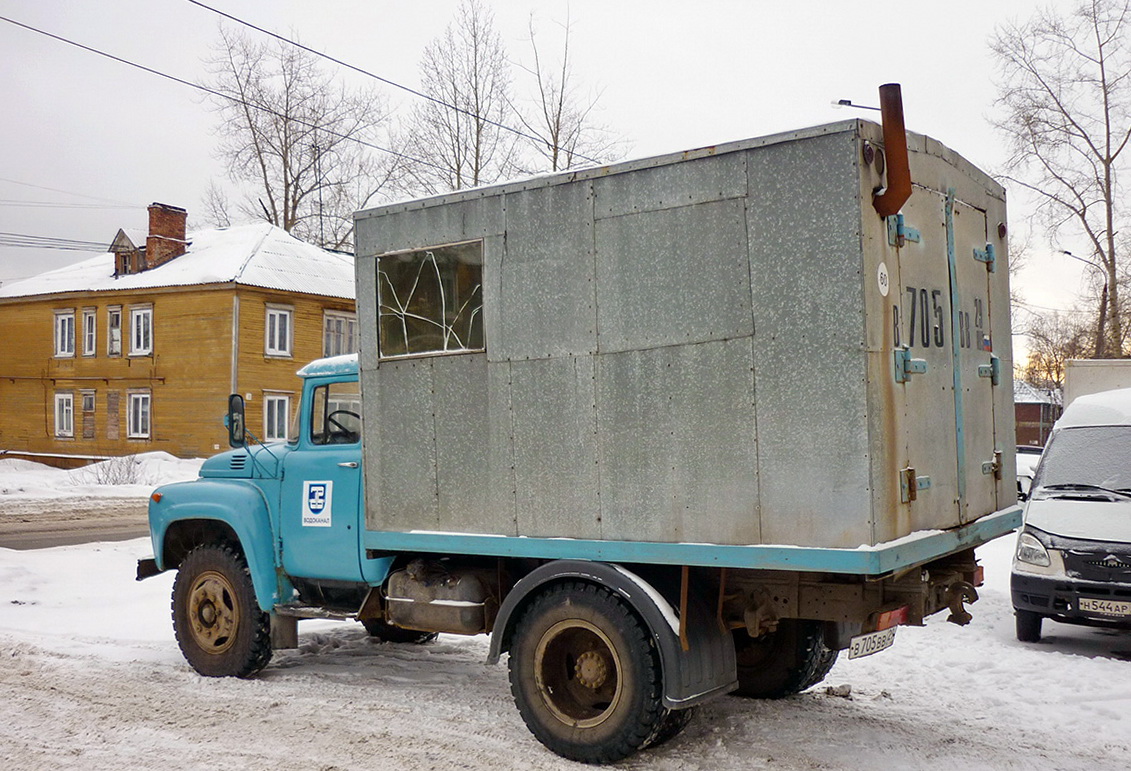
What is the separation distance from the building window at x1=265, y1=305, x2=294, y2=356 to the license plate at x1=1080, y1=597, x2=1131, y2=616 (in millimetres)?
29240

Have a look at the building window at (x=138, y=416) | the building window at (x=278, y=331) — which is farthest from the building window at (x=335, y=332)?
the building window at (x=138, y=416)

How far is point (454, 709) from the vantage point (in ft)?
21.5

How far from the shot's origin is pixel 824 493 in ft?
15.9

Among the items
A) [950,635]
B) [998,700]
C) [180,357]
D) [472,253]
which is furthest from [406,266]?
[180,357]

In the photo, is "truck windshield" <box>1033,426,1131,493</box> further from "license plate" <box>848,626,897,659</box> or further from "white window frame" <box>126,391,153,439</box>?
"white window frame" <box>126,391,153,439</box>

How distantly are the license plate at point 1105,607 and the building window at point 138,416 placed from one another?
32349 mm

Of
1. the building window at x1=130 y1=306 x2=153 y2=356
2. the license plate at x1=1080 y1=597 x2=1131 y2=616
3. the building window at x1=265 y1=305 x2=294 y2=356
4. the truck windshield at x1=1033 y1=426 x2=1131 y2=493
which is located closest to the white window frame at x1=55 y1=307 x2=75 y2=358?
the building window at x1=130 y1=306 x2=153 y2=356

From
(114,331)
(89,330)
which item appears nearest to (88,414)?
(89,330)

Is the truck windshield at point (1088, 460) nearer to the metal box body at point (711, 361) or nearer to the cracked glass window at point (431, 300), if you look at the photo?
the metal box body at point (711, 361)

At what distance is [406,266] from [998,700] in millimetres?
4792

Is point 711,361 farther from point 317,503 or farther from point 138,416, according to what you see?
point 138,416

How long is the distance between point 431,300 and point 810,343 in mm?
2544

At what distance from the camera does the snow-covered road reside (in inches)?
216

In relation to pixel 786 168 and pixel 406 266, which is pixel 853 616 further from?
pixel 406 266
